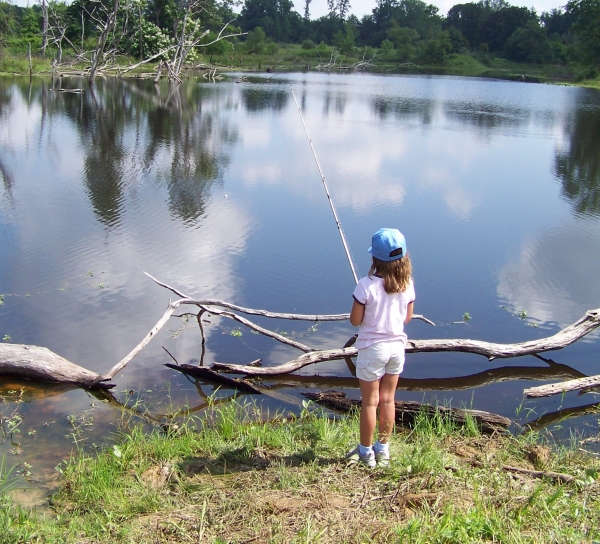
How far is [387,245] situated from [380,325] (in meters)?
0.42

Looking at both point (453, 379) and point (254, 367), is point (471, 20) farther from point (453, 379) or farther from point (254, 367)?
point (254, 367)

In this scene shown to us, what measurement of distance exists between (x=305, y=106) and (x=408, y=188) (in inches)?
537

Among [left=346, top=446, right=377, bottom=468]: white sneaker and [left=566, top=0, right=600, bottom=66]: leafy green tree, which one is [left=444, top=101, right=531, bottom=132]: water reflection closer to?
[left=346, top=446, right=377, bottom=468]: white sneaker

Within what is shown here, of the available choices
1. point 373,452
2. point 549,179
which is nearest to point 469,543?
point 373,452

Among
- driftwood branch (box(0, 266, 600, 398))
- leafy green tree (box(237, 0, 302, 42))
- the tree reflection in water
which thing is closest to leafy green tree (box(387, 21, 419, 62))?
leafy green tree (box(237, 0, 302, 42))

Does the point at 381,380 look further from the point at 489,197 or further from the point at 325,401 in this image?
the point at 489,197

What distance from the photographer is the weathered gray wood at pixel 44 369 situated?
4801mm

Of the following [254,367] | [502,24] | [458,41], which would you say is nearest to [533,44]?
[458,41]

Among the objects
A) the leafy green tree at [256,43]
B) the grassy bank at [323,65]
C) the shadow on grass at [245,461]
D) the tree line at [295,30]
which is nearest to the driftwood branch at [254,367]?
the shadow on grass at [245,461]

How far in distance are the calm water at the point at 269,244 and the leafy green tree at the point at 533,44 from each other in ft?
186

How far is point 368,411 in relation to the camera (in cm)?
333

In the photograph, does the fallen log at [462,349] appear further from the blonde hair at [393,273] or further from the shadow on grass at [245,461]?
the blonde hair at [393,273]

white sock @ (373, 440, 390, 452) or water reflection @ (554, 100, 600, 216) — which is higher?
water reflection @ (554, 100, 600, 216)

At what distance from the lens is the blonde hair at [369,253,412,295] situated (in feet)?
10.7
